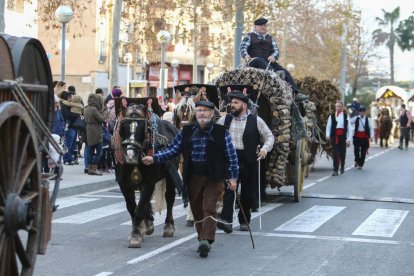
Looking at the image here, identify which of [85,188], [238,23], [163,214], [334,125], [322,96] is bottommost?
[85,188]

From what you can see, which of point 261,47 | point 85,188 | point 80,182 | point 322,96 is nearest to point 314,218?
point 261,47

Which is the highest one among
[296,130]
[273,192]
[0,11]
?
[0,11]

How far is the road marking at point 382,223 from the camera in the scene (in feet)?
43.3

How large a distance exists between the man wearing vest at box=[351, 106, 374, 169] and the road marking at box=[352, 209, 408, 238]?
449 inches

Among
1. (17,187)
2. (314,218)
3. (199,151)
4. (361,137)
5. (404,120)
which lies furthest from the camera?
(404,120)

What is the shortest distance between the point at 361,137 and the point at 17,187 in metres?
21.0

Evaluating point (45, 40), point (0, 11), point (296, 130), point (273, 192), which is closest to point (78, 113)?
point (0, 11)

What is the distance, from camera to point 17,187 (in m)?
7.38

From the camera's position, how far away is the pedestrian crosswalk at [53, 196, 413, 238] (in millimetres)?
13477

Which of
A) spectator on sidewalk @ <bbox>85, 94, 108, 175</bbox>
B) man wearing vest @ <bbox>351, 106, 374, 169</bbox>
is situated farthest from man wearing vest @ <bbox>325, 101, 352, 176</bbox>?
spectator on sidewalk @ <bbox>85, 94, 108, 175</bbox>

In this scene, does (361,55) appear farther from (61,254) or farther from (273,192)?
(61,254)

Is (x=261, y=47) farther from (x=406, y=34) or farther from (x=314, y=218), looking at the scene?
(x=406, y=34)

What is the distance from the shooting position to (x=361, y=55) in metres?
77.0

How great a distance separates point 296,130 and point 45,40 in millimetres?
36696
